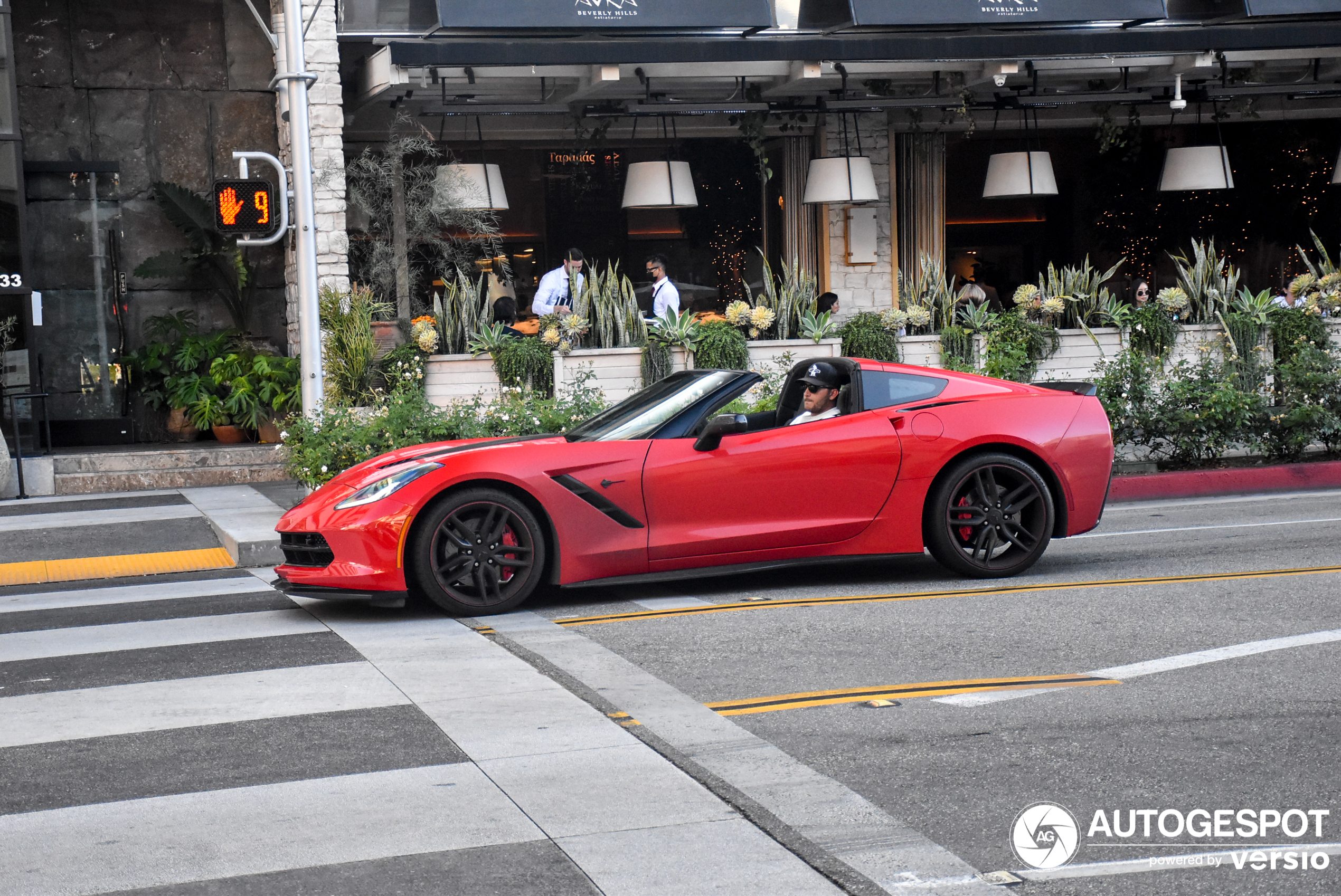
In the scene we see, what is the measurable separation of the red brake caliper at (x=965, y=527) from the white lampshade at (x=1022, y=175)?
1098 centimetres

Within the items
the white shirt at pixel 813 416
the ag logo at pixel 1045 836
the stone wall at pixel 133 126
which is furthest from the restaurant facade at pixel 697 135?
the ag logo at pixel 1045 836

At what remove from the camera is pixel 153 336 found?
17922mm

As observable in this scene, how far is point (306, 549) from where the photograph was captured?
7793 mm

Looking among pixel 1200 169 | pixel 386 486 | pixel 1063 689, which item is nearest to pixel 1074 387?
pixel 1063 689

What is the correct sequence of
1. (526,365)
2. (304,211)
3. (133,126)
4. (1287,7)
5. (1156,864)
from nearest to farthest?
(1156,864) < (304,211) < (526,365) < (1287,7) < (133,126)

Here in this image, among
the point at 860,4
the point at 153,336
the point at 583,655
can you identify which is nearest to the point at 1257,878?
the point at 583,655

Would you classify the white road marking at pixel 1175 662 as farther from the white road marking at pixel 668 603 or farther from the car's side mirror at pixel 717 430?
the car's side mirror at pixel 717 430

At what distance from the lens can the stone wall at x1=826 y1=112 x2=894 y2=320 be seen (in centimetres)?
1906

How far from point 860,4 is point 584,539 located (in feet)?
33.5

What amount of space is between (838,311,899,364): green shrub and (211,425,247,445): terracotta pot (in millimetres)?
6972

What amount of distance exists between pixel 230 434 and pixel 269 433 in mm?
552

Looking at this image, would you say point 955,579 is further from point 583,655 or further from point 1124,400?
point 1124,400

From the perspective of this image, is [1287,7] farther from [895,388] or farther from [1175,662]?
[1175,662]

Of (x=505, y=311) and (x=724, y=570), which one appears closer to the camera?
(x=724, y=570)
